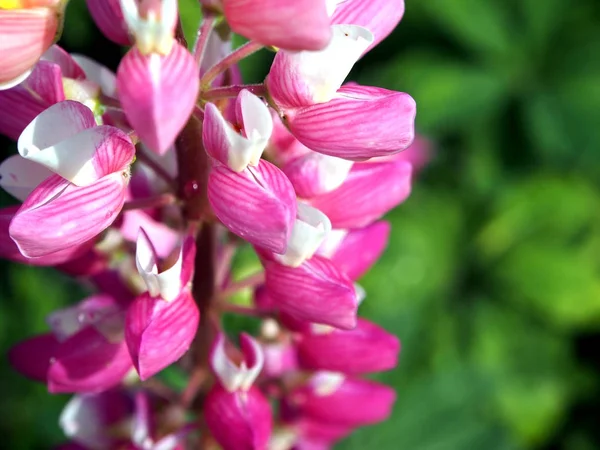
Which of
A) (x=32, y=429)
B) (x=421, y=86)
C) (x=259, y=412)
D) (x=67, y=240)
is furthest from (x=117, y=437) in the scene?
(x=421, y=86)

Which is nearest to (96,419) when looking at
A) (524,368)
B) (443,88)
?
(524,368)

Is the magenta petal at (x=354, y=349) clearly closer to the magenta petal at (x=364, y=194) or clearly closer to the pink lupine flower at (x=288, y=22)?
the magenta petal at (x=364, y=194)

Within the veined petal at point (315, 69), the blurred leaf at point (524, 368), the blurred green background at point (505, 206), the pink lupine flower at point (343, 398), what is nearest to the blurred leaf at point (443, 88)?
the blurred green background at point (505, 206)

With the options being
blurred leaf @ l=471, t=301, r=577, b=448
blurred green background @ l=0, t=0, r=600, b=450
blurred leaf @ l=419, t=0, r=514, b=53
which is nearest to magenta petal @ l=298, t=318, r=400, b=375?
blurred green background @ l=0, t=0, r=600, b=450

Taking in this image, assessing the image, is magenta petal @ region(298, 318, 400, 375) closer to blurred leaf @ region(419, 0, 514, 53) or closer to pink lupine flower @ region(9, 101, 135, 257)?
pink lupine flower @ region(9, 101, 135, 257)

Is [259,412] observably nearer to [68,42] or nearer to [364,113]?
[364,113]
